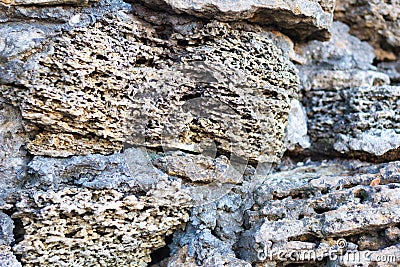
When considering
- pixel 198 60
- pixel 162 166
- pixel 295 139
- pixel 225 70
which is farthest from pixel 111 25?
pixel 295 139

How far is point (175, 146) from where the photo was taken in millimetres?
2977

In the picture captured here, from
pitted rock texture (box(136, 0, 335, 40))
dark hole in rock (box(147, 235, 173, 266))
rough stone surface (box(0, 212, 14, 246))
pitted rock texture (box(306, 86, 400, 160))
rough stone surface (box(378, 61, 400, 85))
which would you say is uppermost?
pitted rock texture (box(136, 0, 335, 40))

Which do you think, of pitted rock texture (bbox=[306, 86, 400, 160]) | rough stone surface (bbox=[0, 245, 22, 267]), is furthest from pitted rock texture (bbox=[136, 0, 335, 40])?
rough stone surface (bbox=[0, 245, 22, 267])

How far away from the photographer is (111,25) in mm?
2781

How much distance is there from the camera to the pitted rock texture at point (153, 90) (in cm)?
263

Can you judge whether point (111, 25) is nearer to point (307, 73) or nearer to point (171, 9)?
point (171, 9)

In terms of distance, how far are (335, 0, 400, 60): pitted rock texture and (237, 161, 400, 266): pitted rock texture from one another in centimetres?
167

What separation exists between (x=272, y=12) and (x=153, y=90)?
1.11 metres

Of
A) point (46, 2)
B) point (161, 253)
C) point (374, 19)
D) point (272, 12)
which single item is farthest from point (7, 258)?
point (374, 19)

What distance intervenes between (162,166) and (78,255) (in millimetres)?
858

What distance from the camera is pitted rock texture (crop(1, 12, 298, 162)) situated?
8.64 ft

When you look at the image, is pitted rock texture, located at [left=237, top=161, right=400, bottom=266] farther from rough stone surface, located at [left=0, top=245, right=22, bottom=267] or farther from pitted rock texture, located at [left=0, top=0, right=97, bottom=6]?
pitted rock texture, located at [left=0, top=0, right=97, bottom=6]

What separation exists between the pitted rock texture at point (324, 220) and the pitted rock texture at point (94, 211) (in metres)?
0.60

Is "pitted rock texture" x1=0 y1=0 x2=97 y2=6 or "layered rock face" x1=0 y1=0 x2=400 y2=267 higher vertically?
"pitted rock texture" x1=0 y1=0 x2=97 y2=6
